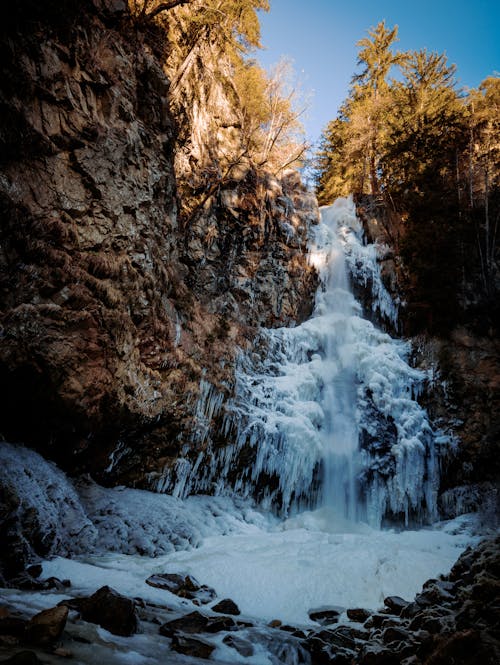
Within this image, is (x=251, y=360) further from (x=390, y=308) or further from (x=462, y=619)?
(x=462, y=619)

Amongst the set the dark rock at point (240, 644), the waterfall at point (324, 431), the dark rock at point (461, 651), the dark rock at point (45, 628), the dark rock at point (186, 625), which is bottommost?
the dark rock at point (240, 644)

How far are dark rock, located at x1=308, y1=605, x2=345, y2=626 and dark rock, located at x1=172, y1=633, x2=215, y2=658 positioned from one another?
193 cm

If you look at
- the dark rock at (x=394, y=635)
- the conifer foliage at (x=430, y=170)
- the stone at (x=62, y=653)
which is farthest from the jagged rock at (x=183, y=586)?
the conifer foliage at (x=430, y=170)

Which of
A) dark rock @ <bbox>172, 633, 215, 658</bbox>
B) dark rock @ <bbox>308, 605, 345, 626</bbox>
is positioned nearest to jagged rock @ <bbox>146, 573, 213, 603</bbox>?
dark rock @ <bbox>308, 605, 345, 626</bbox>

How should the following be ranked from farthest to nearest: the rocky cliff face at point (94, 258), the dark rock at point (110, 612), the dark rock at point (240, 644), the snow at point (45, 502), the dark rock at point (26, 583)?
the rocky cliff face at point (94, 258), the snow at point (45, 502), the dark rock at point (26, 583), the dark rock at point (240, 644), the dark rock at point (110, 612)

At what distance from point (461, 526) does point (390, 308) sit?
788cm

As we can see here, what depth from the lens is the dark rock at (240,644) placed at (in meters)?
3.28

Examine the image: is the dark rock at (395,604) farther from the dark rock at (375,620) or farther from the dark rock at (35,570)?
the dark rock at (35,570)

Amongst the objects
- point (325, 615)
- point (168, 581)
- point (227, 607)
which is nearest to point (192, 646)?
point (227, 607)

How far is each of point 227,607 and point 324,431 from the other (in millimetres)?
6770

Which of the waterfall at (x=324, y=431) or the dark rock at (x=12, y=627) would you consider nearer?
the dark rock at (x=12, y=627)

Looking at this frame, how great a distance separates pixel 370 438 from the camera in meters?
10.7

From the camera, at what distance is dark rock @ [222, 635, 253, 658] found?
10.8ft

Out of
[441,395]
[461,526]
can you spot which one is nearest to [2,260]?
[461,526]
